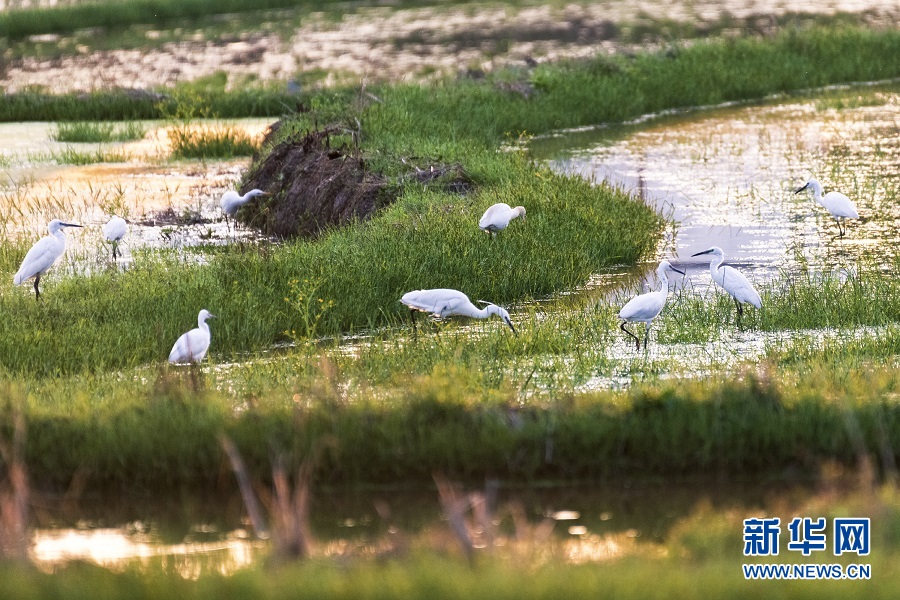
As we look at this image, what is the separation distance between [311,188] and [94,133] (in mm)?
6806

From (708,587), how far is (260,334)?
522 centimetres

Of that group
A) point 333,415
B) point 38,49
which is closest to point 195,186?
point 333,415

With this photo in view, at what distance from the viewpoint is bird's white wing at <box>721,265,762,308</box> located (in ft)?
28.8

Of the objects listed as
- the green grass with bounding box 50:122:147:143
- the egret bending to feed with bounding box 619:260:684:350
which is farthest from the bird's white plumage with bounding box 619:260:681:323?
the green grass with bounding box 50:122:147:143

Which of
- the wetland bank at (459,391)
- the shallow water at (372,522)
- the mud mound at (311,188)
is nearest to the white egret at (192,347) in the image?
the wetland bank at (459,391)

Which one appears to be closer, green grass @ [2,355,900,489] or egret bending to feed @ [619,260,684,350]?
green grass @ [2,355,900,489]

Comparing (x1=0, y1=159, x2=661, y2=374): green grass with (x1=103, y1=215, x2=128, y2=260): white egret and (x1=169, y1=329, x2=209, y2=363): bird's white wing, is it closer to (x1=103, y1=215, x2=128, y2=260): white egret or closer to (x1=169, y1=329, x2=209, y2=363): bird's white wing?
(x1=103, y1=215, x2=128, y2=260): white egret

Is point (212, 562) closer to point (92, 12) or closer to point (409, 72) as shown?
point (409, 72)

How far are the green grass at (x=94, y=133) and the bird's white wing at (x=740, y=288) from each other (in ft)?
40.2

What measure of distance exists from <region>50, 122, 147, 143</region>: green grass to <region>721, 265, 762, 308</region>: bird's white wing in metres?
12.2

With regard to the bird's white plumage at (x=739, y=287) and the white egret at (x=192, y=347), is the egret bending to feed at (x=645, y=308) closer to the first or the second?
the bird's white plumage at (x=739, y=287)

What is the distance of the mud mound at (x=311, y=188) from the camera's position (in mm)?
12961

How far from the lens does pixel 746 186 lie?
1531 cm

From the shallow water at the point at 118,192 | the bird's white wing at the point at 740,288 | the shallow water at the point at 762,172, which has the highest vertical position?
the bird's white wing at the point at 740,288
